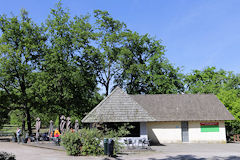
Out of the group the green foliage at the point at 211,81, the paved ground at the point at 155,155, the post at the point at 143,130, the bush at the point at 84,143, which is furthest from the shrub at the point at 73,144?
the green foliage at the point at 211,81

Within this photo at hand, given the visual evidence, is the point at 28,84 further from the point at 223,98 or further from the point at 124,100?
the point at 223,98

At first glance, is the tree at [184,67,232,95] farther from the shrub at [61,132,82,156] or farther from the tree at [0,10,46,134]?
the shrub at [61,132,82,156]

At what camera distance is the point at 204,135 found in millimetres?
26156

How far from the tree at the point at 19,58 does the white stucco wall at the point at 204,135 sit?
20.5 metres

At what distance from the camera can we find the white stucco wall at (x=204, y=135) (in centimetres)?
2609

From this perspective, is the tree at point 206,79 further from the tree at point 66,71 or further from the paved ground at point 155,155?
the paved ground at point 155,155

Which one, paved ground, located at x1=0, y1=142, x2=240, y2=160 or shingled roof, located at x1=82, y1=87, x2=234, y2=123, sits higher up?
shingled roof, located at x1=82, y1=87, x2=234, y2=123

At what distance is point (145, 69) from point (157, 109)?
35.8 ft

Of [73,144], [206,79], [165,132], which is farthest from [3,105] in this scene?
[206,79]

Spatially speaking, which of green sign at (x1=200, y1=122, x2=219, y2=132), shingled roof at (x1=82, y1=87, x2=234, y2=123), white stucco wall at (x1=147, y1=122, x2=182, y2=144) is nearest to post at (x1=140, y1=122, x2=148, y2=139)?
shingled roof at (x1=82, y1=87, x2=234, y2=123)

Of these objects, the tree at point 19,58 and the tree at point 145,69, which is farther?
the tree at point 145,69

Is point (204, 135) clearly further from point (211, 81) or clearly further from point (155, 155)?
point (211, 81)

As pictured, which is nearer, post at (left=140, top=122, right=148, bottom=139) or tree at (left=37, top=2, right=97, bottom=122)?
post at (left=140, top=122, right=148, bottom=139)

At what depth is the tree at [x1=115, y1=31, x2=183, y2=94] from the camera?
37.0 meters
